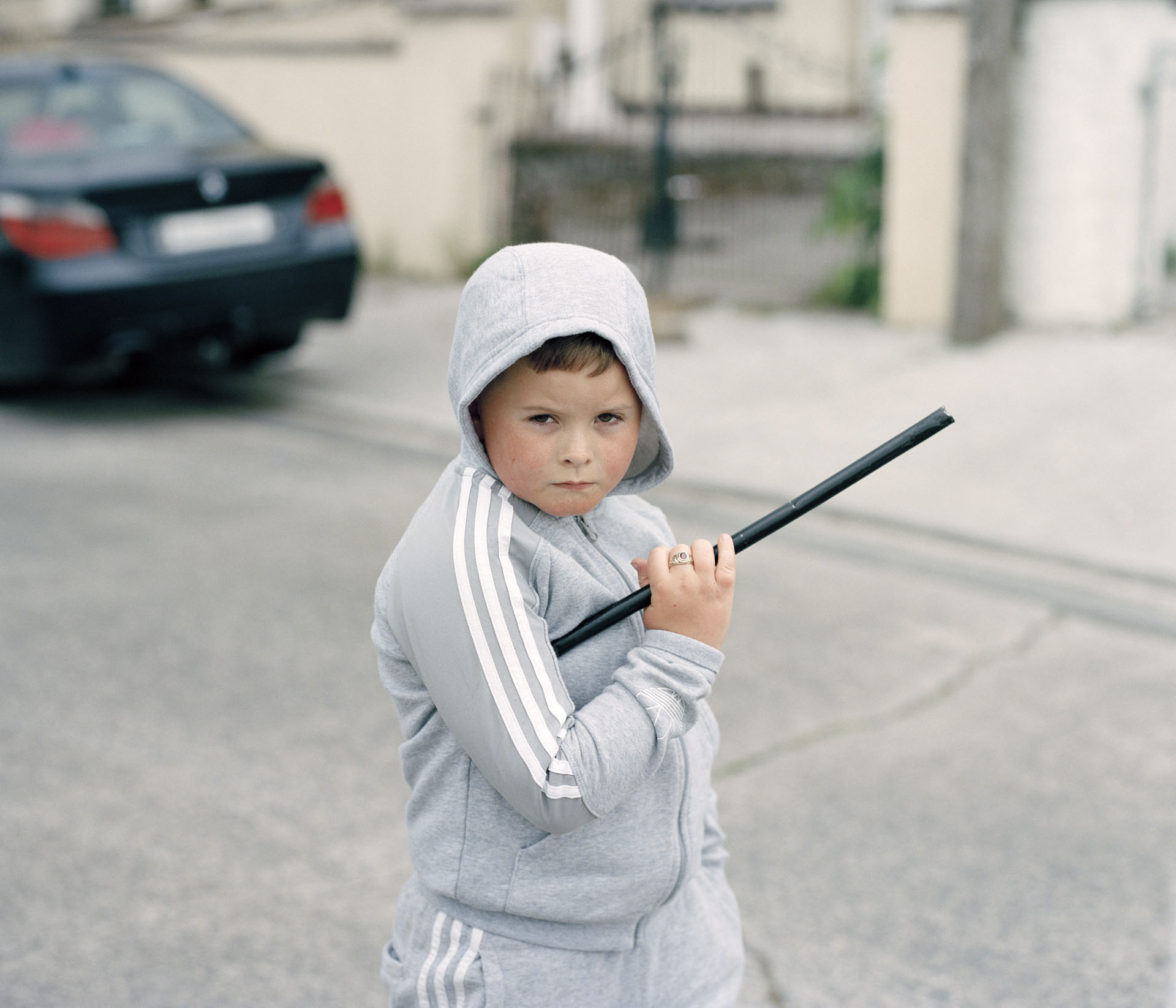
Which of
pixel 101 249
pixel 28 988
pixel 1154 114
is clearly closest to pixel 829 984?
pixel 28 988

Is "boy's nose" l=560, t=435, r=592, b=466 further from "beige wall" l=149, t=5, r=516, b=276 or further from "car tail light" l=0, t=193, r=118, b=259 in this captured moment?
"beige wall" l=149, t=5, r=516, b=276

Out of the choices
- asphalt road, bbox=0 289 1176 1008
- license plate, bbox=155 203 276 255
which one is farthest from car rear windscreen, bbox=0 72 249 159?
asphalt road, bbox=0 289 1176 1008

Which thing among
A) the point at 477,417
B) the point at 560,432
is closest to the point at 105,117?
the point at 477,417

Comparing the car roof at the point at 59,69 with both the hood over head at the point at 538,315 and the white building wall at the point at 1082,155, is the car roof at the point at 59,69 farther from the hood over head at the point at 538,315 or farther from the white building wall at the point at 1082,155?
the hood over head at the point at 538,315

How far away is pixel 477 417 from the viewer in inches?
63.6

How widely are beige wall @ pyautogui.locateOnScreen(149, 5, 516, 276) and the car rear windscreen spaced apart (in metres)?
2.58

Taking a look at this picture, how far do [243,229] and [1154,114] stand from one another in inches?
181

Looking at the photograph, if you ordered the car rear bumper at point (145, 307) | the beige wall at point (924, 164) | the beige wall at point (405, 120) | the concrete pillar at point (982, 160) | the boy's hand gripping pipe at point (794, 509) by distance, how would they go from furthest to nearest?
1. the beige wall at point (405, 120)
2. the beige wall at point (924, 164)
3. the concrete pillar at point (982, 160)
4. the car rear bumper at point (145, 307)
5. the boy's hand gripping pipe at point (794, 509)

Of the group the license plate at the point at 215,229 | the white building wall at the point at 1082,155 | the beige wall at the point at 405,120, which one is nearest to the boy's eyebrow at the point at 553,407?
the license plate at the point at 215,229

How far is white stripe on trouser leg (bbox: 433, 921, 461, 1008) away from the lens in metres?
1.64

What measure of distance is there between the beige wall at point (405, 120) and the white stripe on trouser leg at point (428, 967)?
929 centimetres

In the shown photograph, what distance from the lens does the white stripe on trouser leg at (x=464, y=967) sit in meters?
1.63

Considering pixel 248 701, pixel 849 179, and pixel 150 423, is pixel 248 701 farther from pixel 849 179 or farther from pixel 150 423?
pixel 849 179

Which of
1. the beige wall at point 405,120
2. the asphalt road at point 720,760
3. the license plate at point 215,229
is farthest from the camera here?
the beige wall at point 405,120
